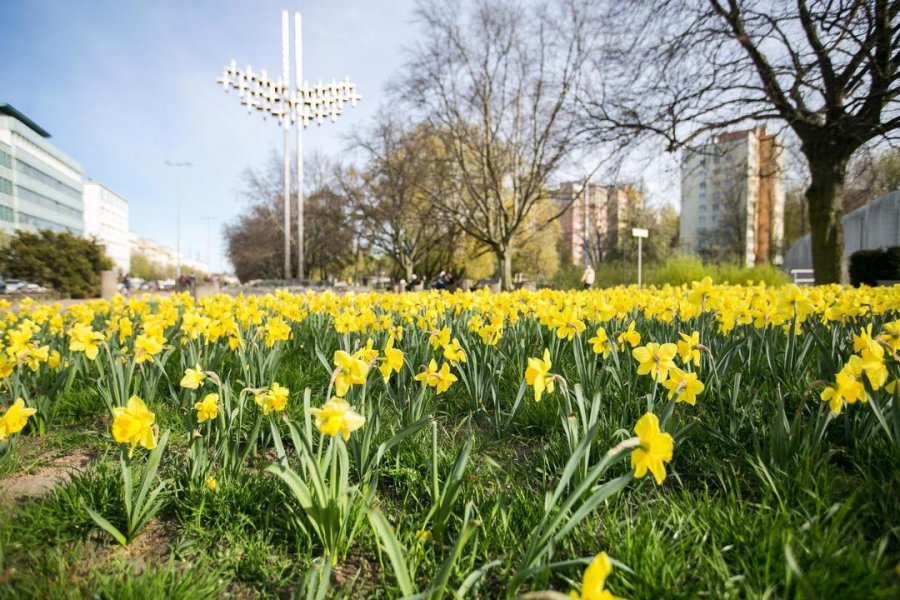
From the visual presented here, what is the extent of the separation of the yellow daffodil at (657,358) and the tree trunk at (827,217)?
908 centimetres

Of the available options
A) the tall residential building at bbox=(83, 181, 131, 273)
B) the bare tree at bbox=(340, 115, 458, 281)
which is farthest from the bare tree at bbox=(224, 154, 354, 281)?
the tall residential building at bbox=(83, 181, 131, 273)

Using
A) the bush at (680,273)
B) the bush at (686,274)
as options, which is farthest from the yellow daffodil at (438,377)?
the bush at (680,273)

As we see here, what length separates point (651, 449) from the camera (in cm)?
107

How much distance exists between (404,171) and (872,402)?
62.6 ft

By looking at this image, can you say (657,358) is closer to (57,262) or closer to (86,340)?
(86,340)

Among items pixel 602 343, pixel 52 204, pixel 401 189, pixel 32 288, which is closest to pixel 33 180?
pixel 52 204

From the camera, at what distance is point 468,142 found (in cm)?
1572

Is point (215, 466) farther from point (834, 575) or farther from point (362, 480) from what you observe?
point (834, 575)

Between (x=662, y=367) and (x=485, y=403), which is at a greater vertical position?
(x=662, y=367)

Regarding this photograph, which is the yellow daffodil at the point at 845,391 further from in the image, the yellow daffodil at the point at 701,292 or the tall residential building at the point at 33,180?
the tall residential building at the point at 33,180

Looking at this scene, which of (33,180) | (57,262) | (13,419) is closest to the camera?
(13,419)

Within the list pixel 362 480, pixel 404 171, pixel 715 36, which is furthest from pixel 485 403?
pixel 404 171

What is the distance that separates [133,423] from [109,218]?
4625 inches

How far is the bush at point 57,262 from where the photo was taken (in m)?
15.9
